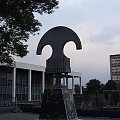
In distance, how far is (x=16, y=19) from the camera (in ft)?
50.5

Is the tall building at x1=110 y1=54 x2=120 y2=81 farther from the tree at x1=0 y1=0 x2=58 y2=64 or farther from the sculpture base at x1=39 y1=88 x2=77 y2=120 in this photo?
the tree at x1=0 y1=0 x2=58 y2=64

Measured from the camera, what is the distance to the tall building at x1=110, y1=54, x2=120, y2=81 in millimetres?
81875

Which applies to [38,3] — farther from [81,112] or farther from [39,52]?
[81,112]

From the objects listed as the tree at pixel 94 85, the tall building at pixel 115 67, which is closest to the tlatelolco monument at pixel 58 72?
the tall building at pixel 115 67

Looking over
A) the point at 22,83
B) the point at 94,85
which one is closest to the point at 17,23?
the point at 22,83

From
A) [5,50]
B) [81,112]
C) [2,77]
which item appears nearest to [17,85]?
[2,77]

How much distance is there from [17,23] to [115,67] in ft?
233

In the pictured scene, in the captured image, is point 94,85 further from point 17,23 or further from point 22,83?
point 17,23

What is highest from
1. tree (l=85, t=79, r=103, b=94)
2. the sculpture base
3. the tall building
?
the tall building

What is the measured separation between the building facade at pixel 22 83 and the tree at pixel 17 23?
106ft

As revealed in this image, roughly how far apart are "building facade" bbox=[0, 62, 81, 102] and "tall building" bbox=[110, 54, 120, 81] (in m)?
22.8

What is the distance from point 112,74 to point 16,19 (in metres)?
73.0

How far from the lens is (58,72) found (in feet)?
65.6

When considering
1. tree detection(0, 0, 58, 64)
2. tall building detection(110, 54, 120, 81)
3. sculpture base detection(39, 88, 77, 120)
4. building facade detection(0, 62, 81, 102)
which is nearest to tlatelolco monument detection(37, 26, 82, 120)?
sculpture base detection(39, 88, 77, 120)
